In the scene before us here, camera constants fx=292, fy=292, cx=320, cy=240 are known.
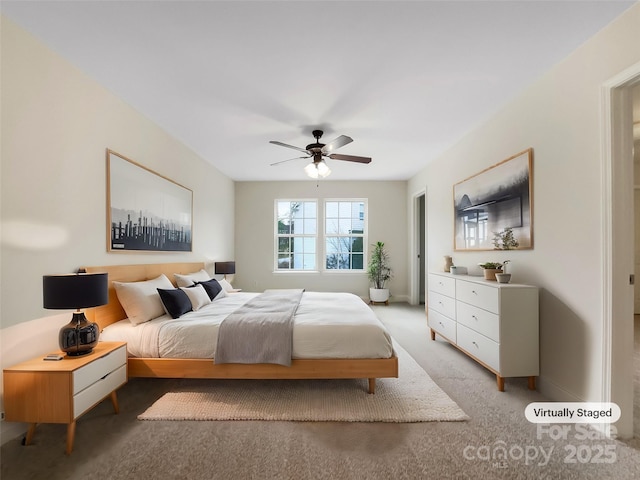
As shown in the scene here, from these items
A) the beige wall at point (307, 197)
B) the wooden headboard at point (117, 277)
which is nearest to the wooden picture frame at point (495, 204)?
the beige wall at point (307, 197)

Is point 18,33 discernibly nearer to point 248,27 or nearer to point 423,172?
point 248,27

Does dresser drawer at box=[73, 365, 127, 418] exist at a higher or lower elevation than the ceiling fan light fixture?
lower

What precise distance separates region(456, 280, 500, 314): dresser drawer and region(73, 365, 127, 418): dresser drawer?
2.99 meters

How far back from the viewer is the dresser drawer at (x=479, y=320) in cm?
246

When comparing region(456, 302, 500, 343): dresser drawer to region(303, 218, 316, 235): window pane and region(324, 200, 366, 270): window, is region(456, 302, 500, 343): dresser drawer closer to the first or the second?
region(324, 200, 366, 270): window

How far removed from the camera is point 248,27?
1906 mm

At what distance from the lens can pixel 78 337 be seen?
A: 1.93 m

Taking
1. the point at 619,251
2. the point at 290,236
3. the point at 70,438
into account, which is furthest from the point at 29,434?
the point at 290,236

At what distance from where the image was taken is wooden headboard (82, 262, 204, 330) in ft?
8.07

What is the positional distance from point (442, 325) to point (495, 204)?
1.52 meters

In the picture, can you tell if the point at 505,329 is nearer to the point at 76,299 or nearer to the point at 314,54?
the point at 314,54

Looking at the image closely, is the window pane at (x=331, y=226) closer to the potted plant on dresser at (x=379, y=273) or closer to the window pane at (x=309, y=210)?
the window pane at (x=309, y=210)

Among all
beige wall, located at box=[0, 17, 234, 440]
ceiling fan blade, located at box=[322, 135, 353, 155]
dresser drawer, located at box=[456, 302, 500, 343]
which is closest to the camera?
beige wall, located at box=[0, 17, 234, 440]

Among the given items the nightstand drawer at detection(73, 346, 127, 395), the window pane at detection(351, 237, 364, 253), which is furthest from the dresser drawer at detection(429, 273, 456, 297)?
the nightstand drawer at detection(73, 346, 127, 395)
